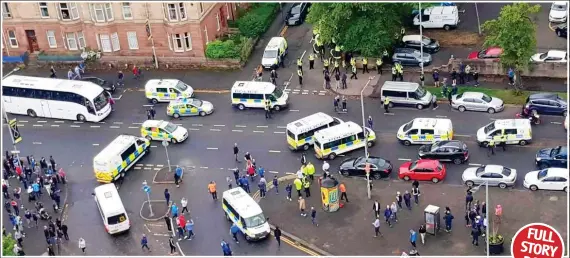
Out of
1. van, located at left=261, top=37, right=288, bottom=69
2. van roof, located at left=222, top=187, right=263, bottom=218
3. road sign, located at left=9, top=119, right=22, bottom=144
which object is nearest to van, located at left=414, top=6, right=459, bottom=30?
van, located at left=261, top=37, right=288, bottom=69

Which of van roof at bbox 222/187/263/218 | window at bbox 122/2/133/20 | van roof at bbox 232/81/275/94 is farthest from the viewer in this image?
window at bbox 122/2/133/20

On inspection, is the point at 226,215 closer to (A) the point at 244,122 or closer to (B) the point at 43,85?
(A) the point at 244,122

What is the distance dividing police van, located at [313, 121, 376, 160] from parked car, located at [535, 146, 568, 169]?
10.8 meters

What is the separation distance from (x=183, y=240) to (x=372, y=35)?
2407 cm

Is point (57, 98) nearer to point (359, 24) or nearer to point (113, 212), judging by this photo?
point (113, 212)

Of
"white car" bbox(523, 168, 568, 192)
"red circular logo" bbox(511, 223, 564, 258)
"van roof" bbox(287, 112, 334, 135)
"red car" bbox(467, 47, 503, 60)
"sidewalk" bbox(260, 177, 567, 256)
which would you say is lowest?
"sidewalk" bbox(260, 177, 567, 256)

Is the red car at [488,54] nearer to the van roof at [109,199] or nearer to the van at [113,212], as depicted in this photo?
the van roof at [109,199]

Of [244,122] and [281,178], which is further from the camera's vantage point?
[244,122]

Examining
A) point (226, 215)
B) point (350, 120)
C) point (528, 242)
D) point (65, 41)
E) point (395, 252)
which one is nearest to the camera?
point (528, 242)

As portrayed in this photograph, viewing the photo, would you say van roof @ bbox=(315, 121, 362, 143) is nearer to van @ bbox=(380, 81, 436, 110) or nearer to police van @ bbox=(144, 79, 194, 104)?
van @ bbox=(380, 81, 436, 110)

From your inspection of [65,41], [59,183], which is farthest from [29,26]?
[59,183]

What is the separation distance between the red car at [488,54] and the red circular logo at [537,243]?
145 feet

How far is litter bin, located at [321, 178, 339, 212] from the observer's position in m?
49.4

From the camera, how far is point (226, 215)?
5034cm
